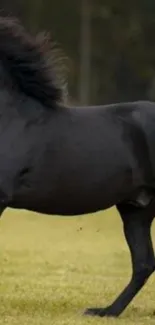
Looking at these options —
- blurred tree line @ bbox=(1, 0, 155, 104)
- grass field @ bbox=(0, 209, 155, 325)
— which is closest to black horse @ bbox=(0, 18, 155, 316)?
grass field @ bbox=(0, 209, 155, 325)

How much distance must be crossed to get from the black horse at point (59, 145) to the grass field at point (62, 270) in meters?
0.46

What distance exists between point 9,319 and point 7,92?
1737 millimetres

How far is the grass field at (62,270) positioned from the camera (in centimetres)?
754

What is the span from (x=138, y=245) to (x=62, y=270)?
9.81 feet

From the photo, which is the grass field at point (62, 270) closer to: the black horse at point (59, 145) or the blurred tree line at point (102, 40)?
the black horse at point (59, 145)

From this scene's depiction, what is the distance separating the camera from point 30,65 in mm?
7461

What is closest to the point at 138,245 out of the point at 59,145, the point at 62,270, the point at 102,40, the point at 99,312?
the point at 99,312

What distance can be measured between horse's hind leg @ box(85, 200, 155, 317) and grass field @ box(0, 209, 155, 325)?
0.70 ft

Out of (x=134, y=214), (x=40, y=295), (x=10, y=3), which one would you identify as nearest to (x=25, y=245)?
(x=40, y=295)

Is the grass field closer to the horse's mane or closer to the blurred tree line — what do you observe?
the horse's mane

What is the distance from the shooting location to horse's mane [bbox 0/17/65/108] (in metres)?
7.43

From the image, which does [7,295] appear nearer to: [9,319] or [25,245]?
[9,319]

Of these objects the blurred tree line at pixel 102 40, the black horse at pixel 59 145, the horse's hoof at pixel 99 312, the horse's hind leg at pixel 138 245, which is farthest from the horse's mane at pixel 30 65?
the blurred tree line at pixel 102 40

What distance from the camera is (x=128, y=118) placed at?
24.6ft
